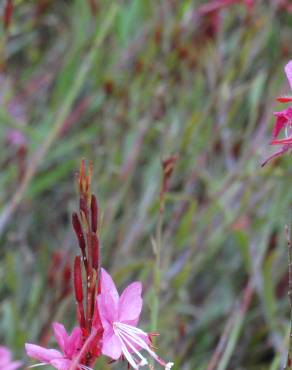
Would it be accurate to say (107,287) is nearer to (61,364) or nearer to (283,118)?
(61,364)

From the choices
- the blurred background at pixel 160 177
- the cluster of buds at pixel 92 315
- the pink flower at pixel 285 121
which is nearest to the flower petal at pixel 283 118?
the pink flower at pixel 285 121

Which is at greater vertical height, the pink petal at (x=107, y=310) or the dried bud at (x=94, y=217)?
the dried bud at (x=94, y=217)

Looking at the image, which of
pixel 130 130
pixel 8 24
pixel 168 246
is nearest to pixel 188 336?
pixel 168 246

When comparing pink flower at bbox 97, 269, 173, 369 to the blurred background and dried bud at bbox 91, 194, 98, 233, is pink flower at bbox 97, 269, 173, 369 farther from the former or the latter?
the blurred background

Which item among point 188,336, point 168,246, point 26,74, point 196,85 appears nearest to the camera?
point 168,246

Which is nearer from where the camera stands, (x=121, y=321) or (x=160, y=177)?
(x=121, y=321)

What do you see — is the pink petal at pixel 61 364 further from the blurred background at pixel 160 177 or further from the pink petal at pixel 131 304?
the blurred background at pixel 160 177

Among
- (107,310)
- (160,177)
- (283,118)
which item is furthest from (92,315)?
(160,177)

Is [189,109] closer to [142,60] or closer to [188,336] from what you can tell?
[142,60]
